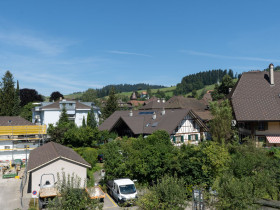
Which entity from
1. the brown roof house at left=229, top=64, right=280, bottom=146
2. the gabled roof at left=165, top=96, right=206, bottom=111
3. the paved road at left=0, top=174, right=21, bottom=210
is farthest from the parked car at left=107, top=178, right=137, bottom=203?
the gabled roof at left=165, top=96, right=206, bottom=111

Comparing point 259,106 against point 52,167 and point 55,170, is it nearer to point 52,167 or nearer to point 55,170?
point 55,170

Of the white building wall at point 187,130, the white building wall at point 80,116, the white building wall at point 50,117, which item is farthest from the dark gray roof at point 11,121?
the white building wall at point 187,130

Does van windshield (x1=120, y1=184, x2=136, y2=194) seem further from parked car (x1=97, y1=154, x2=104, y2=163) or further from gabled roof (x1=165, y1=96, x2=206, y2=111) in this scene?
gabled roof (x1=165, y1=96, x2=206, y2=111)

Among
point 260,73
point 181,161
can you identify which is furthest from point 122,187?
point 260,73

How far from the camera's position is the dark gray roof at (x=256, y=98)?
37344 millimetres

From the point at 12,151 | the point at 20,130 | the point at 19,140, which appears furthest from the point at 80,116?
the point at 12,151

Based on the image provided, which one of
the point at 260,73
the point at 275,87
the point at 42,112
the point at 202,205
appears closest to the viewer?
the point at 202,205

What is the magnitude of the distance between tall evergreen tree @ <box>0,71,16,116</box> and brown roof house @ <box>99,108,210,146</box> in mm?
36268

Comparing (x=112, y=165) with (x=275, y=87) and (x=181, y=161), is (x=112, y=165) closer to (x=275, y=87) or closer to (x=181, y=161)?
(x=181, y=161)

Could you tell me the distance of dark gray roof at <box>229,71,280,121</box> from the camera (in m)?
37.3

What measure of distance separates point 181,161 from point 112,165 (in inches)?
277

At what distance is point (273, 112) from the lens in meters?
37.2

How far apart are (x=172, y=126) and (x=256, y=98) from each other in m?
14.5

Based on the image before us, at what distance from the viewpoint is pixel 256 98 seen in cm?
4053
